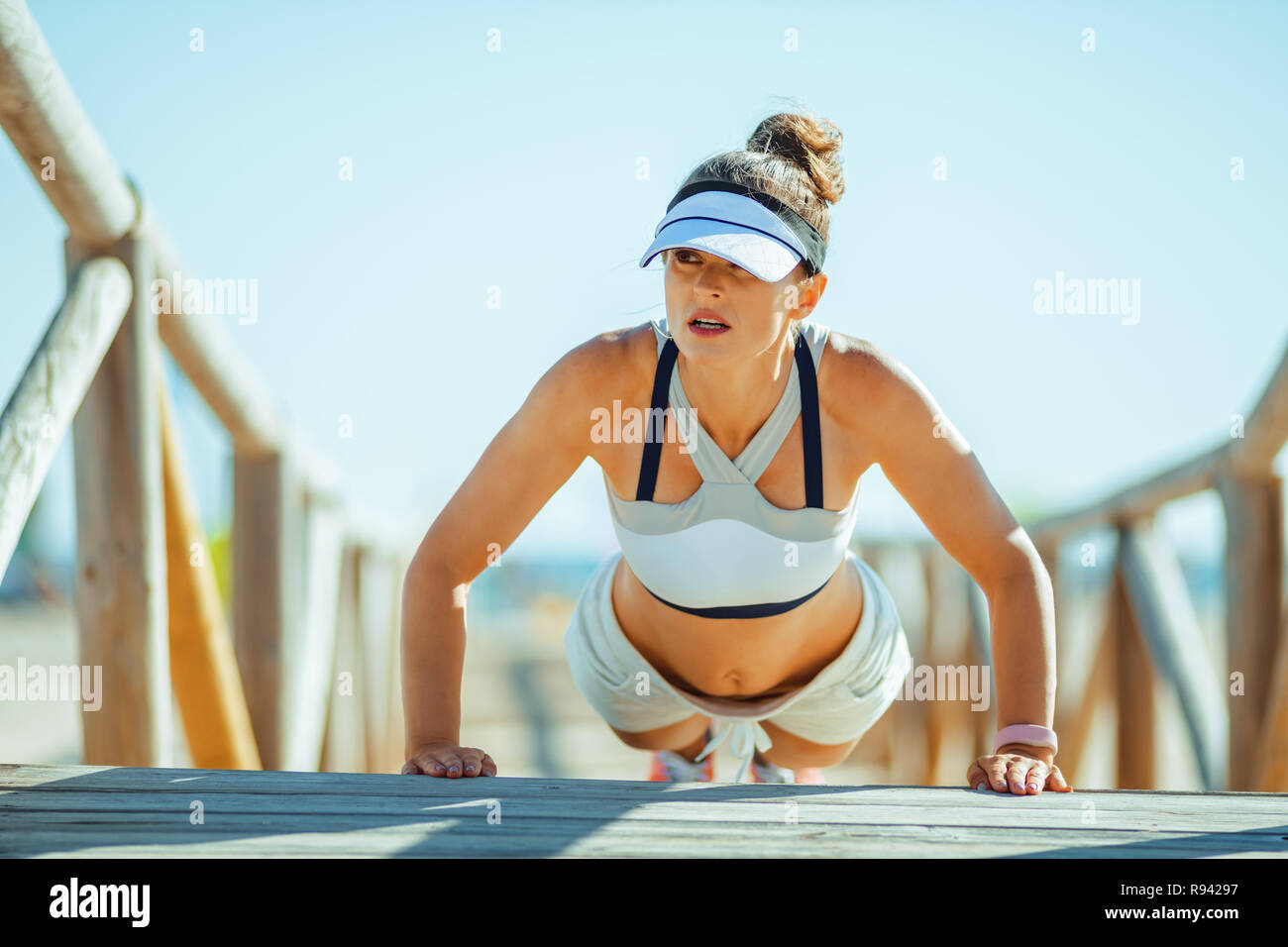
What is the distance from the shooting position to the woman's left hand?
6.00 feet

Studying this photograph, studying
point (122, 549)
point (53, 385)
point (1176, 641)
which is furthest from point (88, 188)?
point (1176, 641)

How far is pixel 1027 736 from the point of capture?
6.54 ft

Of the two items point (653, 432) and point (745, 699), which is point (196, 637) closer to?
point (653, 432)

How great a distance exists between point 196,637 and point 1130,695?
2806 millimetres

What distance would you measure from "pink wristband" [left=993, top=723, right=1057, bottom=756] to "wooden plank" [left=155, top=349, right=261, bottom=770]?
1604mm

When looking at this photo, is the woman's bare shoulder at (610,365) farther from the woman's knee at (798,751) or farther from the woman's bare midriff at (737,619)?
the woman's knee at (798,751)

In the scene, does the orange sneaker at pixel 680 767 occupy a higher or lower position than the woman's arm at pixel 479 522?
lower

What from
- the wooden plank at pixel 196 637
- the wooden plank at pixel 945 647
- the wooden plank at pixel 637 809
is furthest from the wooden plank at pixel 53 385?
the wooden plank at pixel 945 647

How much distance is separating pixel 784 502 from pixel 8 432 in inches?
55.0

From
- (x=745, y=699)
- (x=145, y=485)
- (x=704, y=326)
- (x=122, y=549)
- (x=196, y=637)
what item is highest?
(x=704, y=326)

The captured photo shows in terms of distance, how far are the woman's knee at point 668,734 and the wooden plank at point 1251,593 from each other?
50.0 inches

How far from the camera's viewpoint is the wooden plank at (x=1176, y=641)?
9.37 feet
